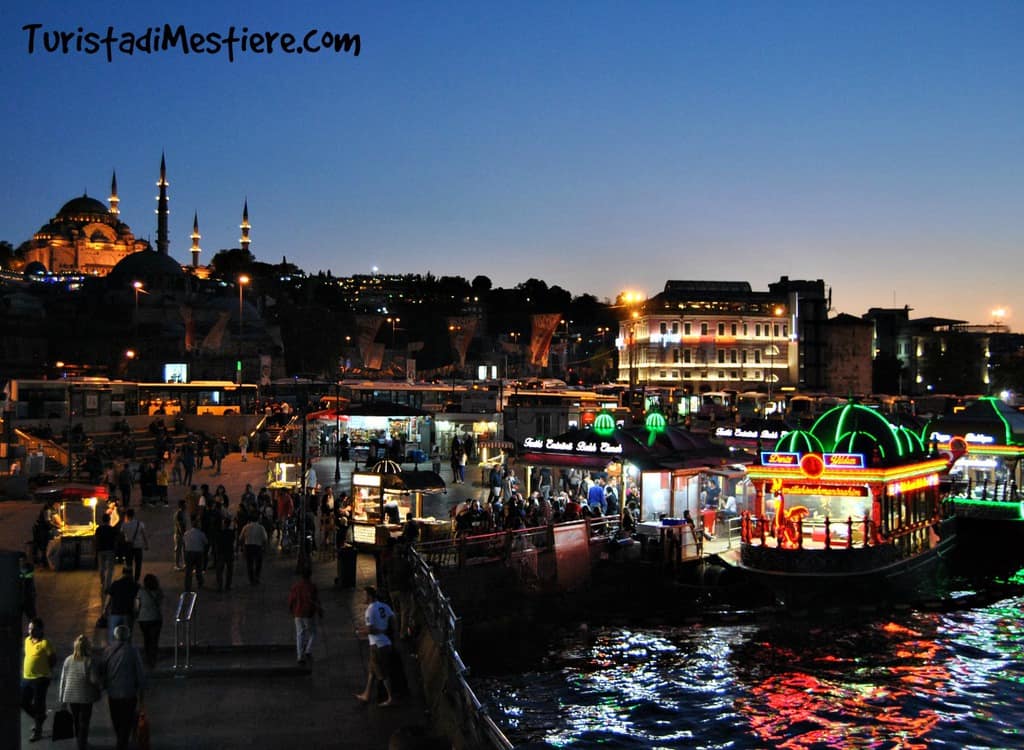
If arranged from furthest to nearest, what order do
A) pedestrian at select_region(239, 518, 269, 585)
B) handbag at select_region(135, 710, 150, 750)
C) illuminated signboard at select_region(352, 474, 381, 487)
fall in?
illuminated signboard at select_region(352, 474, 381, 487) → pedestrian at select_region(239, 518, 269, 585) → handbag at select_region(135, 710, 150, 750)

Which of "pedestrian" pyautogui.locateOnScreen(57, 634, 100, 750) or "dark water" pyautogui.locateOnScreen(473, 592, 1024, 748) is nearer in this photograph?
"pedestrian" pyautogui.locateOnScreen(57, 634, 100, 750)

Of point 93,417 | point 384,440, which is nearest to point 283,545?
point 384,440

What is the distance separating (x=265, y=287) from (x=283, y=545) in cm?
12536

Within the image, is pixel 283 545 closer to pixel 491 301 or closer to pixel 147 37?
pixel 147 37

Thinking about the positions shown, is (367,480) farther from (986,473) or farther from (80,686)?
(986,473)

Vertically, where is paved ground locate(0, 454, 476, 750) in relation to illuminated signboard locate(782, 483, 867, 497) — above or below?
below

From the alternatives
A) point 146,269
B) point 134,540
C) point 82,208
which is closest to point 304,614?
point 134,540

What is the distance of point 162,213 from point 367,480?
13671 centimetres

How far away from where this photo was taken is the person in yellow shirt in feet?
32.7

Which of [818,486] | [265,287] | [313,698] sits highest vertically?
[265,287]

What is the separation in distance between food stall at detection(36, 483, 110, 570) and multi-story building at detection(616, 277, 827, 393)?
67370mm

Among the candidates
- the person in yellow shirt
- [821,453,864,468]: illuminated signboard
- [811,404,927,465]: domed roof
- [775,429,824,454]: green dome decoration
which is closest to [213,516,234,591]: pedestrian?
the person in yellow shirt

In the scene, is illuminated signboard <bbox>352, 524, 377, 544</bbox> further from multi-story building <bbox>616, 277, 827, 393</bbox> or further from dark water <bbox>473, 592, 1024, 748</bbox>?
multi-story building <bbox>616, 277, 827, 393</bbox>

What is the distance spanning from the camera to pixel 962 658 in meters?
18.9
